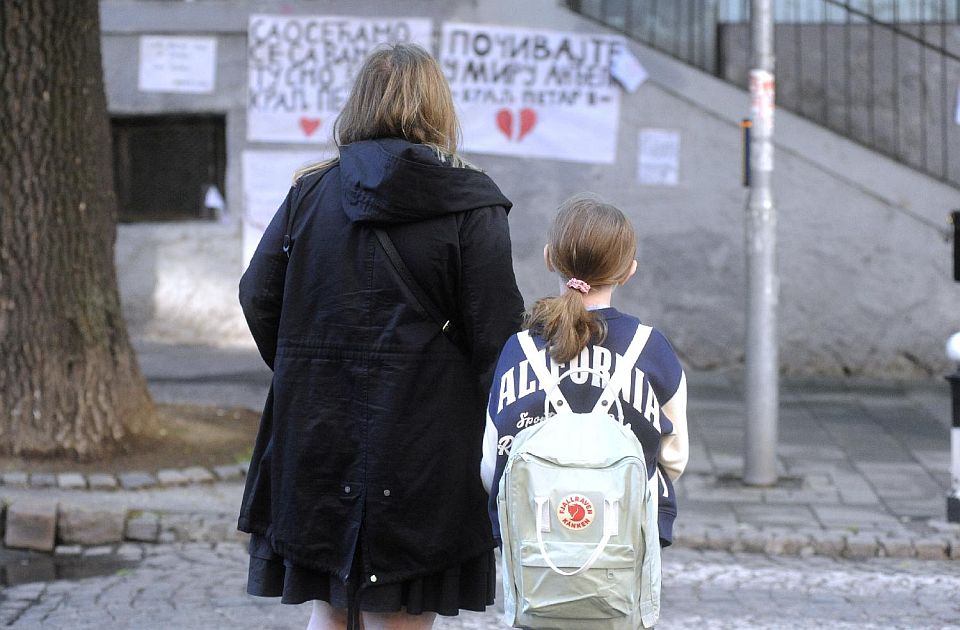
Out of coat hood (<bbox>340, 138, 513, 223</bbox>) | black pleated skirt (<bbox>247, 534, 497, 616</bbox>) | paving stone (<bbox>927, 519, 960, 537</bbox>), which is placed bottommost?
paving stone (<bbox>927, 519, 960, 537</bbox>)

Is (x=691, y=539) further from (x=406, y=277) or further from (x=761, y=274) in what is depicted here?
(x=406, y=277)

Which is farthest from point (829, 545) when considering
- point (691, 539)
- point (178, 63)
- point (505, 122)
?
point (178, 63)

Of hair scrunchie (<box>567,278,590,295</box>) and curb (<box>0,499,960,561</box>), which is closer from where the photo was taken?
hair scrunchie (<box>567,278,590,295</box>)

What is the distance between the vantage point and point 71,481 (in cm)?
648

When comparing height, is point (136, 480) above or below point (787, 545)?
above

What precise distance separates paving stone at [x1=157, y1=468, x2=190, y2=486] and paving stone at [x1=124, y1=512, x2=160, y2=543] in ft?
1.63

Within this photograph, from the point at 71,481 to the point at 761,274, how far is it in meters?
3.66

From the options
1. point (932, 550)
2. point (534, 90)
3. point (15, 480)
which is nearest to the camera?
point (932, 550)

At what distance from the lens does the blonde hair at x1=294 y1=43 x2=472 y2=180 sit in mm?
3025

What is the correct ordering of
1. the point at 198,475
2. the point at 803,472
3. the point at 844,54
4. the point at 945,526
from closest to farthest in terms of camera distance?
1. the point at 945,526
2. the point at 198,475
3. the point at 803,472
4. the point at 844,54

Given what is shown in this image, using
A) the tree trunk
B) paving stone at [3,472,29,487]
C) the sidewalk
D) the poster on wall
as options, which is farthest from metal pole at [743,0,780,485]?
the poster on wall

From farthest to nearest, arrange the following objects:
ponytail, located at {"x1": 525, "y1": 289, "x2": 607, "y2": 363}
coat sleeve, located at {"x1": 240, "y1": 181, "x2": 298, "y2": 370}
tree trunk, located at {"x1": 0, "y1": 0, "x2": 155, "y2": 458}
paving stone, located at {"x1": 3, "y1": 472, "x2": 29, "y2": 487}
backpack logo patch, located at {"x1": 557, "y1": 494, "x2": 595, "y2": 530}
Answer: tree trunk, located at {"x1": 0, "y1": 0, "x2": 155, "y2": 458} → paving stone, located at {"x1": 3, "y1": 472, "x2": 29, "y2": 487} → coat sleeve, located at {"x1": 240, "y1": 181, "x2": 298, "y2": 370} → ponytail, located at {"x1": 525, "y1": 289, "x2": 607, "y2": 363} → backpack logo patch, located at {"x1": 557, "y1": 494, "x2": 595, "y2": 530}

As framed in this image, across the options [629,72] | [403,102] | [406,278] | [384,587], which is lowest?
[384,587]

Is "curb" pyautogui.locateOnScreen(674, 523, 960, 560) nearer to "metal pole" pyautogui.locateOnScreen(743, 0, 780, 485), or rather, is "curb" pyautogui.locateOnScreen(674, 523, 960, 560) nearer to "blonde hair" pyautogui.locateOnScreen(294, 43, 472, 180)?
"metal pole" pyautogui.locateOnScreen(743, 0, 780, 485)
